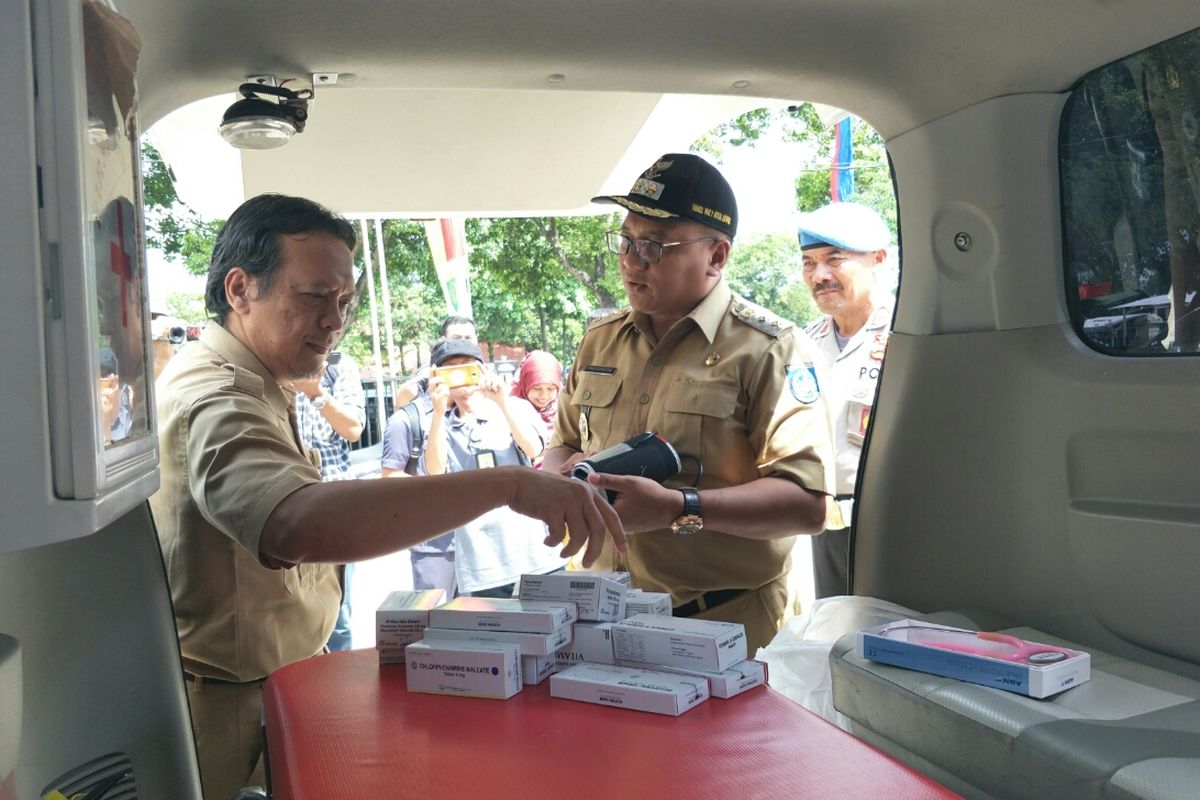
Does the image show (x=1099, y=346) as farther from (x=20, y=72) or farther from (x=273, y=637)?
(x=20, y=72)

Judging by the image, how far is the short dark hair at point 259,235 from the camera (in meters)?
2.12

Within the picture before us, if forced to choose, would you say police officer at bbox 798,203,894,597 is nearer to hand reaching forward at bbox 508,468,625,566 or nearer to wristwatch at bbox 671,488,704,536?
wristwatch at bbox 671,488,704,536

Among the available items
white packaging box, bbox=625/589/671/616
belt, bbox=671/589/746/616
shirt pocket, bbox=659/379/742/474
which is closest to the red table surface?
white packaging box, bbox=625/589/671/616

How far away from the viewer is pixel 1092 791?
1455 millimetres

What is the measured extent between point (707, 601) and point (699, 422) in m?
0.45

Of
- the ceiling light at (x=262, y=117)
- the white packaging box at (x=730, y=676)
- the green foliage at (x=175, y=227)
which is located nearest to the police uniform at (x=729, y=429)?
the white packaging box at (x=730, y=676)

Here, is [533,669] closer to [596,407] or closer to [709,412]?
[709,412]

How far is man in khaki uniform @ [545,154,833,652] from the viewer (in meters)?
2.45

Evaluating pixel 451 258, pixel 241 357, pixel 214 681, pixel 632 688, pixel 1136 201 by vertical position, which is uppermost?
pixel 451 258

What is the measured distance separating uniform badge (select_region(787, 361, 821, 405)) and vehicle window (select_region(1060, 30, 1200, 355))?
2.06ft

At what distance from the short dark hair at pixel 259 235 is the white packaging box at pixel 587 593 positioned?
2.88ft

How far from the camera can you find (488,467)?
2363 mm

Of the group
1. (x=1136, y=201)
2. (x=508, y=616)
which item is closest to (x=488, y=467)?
(x=508, y=616)

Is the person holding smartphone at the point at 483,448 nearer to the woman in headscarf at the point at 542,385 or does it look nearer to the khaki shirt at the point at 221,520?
the woman in headscarf at the point at 542,385
